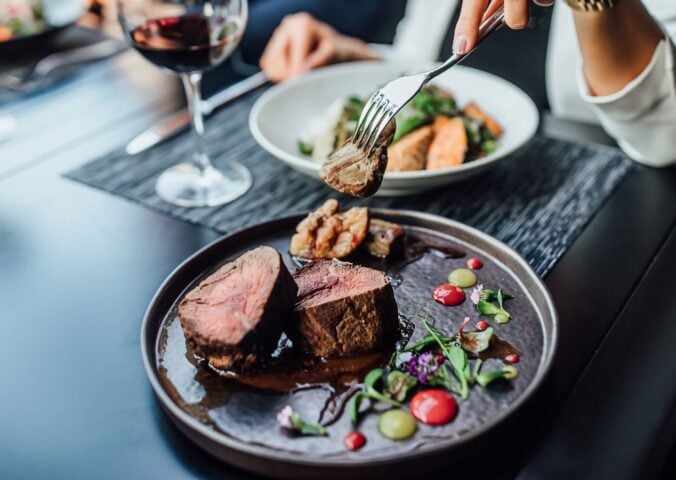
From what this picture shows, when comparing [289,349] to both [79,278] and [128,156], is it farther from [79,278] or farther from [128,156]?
[128,156]

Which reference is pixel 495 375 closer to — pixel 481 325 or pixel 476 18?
pixel 481 325

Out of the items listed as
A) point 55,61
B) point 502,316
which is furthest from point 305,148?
point 55,61

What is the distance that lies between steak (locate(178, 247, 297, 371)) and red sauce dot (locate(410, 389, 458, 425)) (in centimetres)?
23

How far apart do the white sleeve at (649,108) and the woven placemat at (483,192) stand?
74 millimetres

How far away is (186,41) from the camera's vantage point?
1.56 metres

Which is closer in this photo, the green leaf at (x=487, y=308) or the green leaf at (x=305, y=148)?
the green leaf at (x=487, y=308)

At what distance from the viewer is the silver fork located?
3.91ft

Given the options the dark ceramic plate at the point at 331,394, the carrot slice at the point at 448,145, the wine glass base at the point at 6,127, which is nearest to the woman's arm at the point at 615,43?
the carrot slice at the point at 448,145

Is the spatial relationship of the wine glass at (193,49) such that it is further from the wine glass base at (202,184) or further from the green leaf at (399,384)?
the green leaf at (399,384)

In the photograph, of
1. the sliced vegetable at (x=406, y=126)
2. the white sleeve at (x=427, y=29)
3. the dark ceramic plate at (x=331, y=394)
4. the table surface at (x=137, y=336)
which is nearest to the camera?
the dark ceramic plate at (x=331, y=394)

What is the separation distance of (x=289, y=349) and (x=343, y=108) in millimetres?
868

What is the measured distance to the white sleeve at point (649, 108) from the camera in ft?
5.30

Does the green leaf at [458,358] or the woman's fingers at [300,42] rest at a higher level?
the green leaf at [458,358]

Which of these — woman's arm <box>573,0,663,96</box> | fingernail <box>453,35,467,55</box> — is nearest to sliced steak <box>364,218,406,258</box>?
fingernail <box>453,35,467,55</box>
